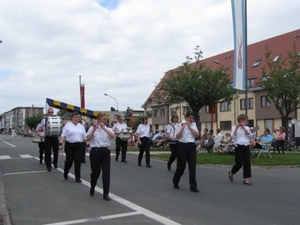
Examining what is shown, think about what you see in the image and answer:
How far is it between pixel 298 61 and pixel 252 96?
20.6m

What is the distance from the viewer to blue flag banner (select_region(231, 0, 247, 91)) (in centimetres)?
1644

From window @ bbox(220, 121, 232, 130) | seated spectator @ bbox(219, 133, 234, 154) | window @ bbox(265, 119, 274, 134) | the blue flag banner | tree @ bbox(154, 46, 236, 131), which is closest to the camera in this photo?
the blue flag banner

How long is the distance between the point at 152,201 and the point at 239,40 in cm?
1070

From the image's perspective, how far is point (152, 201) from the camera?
7672 mm

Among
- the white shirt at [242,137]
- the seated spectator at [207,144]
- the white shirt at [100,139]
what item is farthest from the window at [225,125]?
the white shirt at [100,139]

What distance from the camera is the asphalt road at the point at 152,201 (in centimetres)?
629

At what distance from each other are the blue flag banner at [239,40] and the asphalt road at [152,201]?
18.8 feet

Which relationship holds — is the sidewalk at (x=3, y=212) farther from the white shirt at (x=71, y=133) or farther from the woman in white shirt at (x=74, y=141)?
the white shirt at (x=71, y=133)

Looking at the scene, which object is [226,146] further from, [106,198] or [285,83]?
[106,198]

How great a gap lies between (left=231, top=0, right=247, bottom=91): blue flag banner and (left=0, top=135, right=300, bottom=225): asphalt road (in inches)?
226

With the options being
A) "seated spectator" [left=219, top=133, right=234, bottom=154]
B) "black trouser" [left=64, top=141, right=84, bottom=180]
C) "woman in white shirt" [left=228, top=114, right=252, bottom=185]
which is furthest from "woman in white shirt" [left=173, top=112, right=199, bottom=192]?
"seated spectator" [left=219, top=133, right=234, bottom=154]

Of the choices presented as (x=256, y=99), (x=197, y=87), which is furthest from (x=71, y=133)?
(x=256, y=99)

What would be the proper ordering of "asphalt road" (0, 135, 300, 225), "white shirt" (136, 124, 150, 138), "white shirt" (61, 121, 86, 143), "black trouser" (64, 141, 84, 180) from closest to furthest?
"asphalt road" (0, 135, 300, 225)
"black trouser" (64, 141, 84, 180)
"white shirt" (61, 121, 86, 143)
"white shirt" (136, 124, 150, 138)

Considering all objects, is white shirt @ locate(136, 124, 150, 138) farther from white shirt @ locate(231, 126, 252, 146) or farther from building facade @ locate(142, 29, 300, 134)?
building facade @ locate(142, 29, 300, 134)
